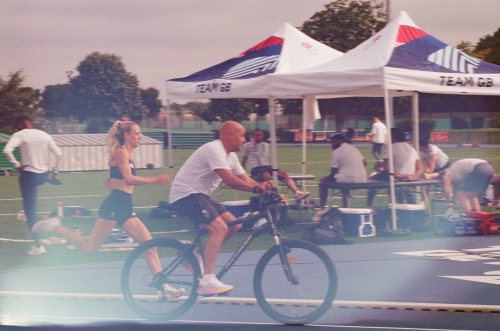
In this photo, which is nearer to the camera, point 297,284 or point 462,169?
point 297,284

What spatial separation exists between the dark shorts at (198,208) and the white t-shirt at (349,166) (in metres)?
6.36

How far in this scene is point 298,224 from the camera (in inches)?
505

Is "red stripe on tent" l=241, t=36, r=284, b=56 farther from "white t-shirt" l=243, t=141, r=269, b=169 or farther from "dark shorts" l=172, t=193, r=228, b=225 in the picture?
"dark shorts" l=172, t=193, r=228, b=225

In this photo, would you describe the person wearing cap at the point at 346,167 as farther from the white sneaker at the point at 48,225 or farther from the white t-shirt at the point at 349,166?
the white sneaker at the point at 48,225

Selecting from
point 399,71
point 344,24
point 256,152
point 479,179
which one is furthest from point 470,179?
point 344,24

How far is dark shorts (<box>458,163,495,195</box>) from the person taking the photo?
11.8 meters

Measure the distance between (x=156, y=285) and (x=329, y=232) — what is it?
4.81 metres

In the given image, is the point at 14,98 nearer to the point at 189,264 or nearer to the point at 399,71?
the point at 189,264

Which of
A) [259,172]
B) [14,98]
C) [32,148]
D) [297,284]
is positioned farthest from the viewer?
[259,172]

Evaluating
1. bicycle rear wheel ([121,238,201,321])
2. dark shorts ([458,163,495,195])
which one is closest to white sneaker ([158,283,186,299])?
bicycle rear wheel ([121,238,201,321])

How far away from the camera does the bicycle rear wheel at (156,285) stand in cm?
612

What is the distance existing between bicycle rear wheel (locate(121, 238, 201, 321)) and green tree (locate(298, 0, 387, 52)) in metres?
26.3

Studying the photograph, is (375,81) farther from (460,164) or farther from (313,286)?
(313,286)

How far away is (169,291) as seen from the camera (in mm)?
6211
